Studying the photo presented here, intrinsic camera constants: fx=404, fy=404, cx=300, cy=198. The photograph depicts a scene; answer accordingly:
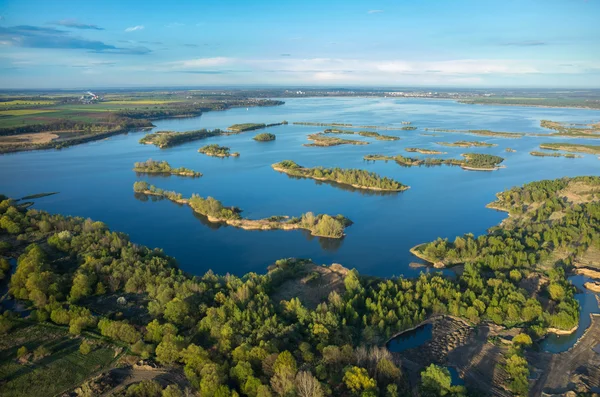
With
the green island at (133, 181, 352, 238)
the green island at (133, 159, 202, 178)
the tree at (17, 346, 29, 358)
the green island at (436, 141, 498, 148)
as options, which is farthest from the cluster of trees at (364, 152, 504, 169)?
the tree at (17, 346, 29, 358)

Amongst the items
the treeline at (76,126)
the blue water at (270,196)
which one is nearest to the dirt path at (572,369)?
the blue water at (270,196)

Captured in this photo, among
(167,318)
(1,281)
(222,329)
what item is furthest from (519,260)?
(1,281)

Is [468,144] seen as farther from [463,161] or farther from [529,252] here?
[529,252]

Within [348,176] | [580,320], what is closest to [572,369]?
[580,320]

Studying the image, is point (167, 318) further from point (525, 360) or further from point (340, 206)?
point (340, 206)

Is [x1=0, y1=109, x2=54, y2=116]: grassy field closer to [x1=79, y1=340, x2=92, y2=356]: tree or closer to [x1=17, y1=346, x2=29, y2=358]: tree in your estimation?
[x1=17, y1=346, x2=29, y2=358]: tree
